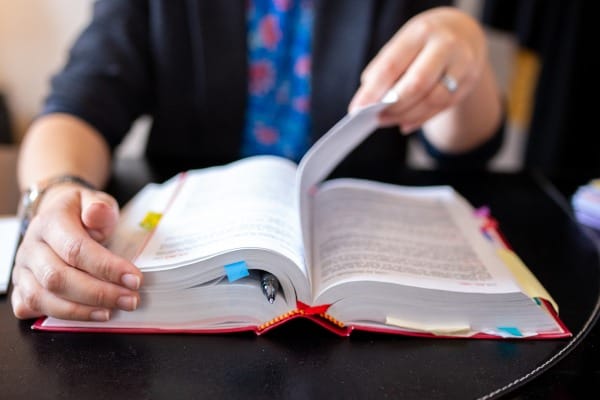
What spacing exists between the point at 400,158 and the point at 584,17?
750 millimetres

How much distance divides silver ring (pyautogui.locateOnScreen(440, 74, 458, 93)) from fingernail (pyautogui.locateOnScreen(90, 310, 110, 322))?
0.42 meters

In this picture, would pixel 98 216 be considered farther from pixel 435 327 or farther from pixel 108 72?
pixel 108 72

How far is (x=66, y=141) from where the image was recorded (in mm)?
667

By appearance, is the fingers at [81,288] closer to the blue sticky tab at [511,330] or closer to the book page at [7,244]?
the book page at [7,244]

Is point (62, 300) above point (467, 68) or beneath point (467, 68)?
beneath

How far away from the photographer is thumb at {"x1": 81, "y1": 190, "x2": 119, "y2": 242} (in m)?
0.43

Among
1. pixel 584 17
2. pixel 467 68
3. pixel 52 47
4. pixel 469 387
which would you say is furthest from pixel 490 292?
pixel 52 47

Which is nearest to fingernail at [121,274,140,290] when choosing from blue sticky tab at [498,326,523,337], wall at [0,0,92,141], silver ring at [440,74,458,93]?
blue sticky tab at [498,326,523,337]

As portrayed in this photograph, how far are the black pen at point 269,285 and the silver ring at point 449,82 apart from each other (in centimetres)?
32

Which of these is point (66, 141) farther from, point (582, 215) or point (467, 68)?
point (582, 215)

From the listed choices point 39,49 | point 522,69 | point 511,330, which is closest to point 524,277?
point 511,330

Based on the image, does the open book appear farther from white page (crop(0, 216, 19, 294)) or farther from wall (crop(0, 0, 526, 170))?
wall (crop(0, 0, 526, 170))

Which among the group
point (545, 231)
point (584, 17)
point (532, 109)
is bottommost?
point (532, 109)

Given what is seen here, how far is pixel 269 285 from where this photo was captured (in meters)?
0.40
